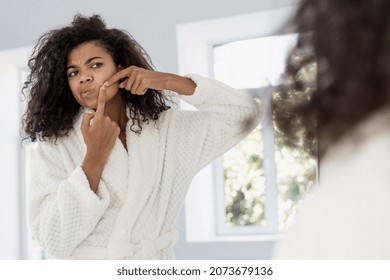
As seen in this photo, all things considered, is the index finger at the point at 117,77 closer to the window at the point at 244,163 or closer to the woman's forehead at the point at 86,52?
the woman's forehead at the point at 86,52

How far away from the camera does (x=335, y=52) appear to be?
0.34m

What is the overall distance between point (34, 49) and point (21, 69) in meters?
0.10

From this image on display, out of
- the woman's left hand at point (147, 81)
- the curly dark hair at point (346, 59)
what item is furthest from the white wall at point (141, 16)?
the curly dark hair at point (346, 59)

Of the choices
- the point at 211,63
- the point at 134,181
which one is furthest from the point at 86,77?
the point at 211,63

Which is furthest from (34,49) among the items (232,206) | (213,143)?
(232,206)

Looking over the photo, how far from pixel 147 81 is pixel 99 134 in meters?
0.11

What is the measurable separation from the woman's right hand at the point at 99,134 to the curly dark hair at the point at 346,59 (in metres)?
0.63

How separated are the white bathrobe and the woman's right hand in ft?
0.04

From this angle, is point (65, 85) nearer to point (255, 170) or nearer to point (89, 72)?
point (89, 72)

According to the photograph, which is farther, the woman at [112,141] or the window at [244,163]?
the window at [244,163]

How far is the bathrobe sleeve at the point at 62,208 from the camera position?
3.05ft

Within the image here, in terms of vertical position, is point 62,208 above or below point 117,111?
below

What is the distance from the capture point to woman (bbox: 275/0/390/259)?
0.33 meters

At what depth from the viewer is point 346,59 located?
1.11ft
